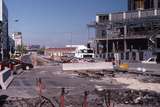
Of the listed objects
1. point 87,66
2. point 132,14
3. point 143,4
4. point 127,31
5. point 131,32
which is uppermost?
point 143,4

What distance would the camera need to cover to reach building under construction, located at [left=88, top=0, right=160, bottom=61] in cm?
10750

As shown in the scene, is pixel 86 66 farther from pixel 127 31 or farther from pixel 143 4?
pixel 143 4

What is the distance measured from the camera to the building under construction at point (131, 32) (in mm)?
107500

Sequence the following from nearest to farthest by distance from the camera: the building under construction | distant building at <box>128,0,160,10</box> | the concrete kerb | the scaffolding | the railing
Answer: the concrete kerb < the building under construction < the scaffolding < the railing < distant building at <box>128,0,160,10</box>

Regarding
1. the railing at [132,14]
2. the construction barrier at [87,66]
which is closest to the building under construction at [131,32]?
the railing at [132,14]

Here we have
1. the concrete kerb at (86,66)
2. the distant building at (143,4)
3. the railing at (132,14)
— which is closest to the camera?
the concrete kerb at (86,66)

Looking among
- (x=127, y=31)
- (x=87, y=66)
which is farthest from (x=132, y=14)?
(x=87, y=66)

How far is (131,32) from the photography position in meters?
118

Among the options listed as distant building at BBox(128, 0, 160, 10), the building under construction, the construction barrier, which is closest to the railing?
the building under construction

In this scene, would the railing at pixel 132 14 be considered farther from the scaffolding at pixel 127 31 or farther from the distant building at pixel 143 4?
the distant building at pixel 143 4

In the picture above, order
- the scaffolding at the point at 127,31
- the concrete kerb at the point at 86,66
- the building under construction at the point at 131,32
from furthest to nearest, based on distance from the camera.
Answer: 1. the scaffolding at the point at 127,31
2. the building under construction at the point at 131,32
3. the concrete kerb at the point at 86,66

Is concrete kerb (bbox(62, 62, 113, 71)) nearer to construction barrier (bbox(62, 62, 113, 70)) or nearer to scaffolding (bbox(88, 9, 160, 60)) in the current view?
construction barrier (bbox(62, 62, 113, 70))

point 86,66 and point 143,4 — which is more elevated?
point 143,4

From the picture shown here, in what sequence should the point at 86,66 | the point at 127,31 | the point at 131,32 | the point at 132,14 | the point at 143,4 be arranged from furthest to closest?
the point at 143,4
the point at 132,14
the point at 127,31
the point at 131,32
the point at 86,66
